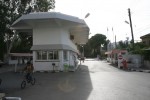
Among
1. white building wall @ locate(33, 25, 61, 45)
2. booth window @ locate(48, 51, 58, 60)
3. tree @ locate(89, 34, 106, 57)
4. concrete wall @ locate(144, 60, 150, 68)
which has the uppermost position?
tree @ locate(89, 34, 106, 57)

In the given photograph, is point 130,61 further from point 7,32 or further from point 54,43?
point 7,32

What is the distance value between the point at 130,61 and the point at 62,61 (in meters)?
14.6

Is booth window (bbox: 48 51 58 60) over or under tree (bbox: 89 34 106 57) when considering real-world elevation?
under

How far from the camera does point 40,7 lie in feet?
173

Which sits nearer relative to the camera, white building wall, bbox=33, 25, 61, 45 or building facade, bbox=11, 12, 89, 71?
building facade, bbox=11, 12, 89, 71

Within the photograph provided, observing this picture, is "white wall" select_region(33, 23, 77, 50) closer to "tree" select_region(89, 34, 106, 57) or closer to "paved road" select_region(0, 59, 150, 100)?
"paved road" select_region(0, 59, 150, 100)

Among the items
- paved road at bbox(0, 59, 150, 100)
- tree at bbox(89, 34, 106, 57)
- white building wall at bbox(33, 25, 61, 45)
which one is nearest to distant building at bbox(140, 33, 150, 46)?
white building wall at bbox(33, 25, 61, 45)

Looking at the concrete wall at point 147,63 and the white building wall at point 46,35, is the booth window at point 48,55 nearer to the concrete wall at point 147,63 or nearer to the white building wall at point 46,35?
the white building wall at point 46,35

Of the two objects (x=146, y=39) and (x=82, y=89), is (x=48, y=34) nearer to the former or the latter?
(x=82, y=89)

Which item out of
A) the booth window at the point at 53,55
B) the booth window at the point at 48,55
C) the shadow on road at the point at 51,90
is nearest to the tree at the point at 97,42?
the booth window at the point at 48,55

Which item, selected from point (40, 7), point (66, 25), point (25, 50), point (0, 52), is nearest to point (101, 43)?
point (25, 50)

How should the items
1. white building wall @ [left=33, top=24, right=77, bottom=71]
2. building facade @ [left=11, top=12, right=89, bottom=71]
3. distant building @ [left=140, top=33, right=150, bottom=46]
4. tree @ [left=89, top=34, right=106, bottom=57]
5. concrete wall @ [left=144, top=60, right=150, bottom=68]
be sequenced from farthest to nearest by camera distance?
tree @ [left=89, top=34, right=106, bottom=57], distant building @ [left=140, top=33, right=150, bottom=46], concrete wall @ [left=144, top=60, right=150, bottom=68], white building wall @ [left=33, top=24, right=77, bottom=71], building facade @ [left=11, top=12, right=89, bottom=71]

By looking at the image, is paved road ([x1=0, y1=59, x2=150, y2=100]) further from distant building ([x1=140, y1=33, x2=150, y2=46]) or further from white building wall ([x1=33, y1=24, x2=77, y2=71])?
distant building ([x1=140, y1=33, x2=150, y2=46])

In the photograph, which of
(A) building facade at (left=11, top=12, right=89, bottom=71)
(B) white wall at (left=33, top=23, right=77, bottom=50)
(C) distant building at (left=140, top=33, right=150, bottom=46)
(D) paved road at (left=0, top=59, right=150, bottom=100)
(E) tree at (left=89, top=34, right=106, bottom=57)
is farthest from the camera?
(E) tree at (left=89, top=34, right=106, bottom=57)
